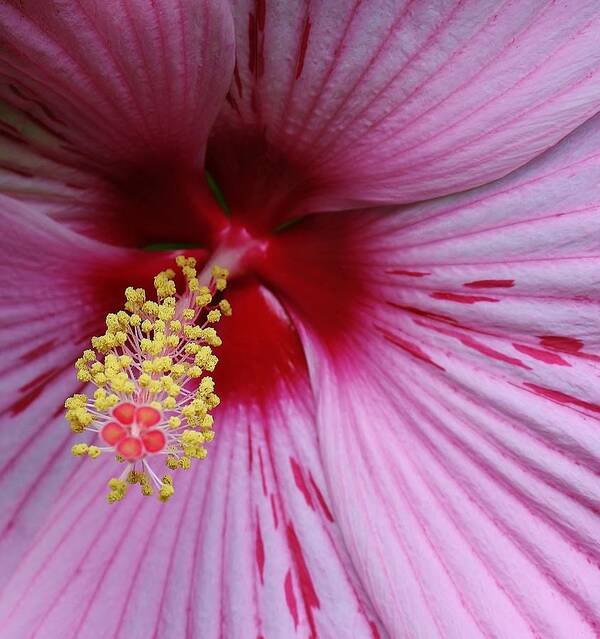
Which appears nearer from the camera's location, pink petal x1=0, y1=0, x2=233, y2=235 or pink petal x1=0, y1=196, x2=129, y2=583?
pink petal x1=0, y1=0, x2=233, y2=235

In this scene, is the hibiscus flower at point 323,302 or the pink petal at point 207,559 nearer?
the hibiscus flower at point 323,302

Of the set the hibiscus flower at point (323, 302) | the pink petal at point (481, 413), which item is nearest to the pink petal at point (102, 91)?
the hibiscus flower at point (323, 302)

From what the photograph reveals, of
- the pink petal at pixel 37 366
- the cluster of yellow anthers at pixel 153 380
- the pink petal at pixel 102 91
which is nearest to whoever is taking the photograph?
the pink petal at pixel 102 91

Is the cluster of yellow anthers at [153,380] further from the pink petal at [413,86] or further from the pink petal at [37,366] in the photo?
the pink petal at [413,86]

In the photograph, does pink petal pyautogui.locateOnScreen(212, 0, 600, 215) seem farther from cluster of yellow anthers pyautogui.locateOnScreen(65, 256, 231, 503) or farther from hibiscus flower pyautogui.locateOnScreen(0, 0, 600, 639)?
cluster of yellow anthers pyautogui.locateOnScreen(65, 256, 231, 503)

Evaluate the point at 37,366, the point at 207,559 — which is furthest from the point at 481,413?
the point at 37,366

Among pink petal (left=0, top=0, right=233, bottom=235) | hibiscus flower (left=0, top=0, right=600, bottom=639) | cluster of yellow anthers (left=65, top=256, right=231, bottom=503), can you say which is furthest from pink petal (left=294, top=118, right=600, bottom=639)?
pink petal (left=0, top=0, right=233, bottom=235)

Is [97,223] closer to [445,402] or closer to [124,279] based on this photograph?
[124,279]

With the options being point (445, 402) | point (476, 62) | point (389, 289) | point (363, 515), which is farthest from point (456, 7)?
point (363, 515)
